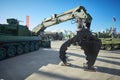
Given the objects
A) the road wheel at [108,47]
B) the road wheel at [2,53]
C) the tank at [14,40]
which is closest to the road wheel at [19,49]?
the tank at [14,40]

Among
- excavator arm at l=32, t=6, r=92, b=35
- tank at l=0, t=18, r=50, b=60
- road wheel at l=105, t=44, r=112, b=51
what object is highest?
excavator arm at l=32, t=6, r=92, b=35

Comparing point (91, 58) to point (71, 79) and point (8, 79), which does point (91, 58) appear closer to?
point (71, 79)

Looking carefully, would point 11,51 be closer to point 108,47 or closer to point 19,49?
point 19,49

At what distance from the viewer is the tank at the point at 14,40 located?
11477mm

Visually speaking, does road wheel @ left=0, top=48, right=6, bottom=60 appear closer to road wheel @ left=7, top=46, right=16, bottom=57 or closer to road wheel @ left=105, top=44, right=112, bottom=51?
road wheel @ left=7, top=46, right=16, bottom=57

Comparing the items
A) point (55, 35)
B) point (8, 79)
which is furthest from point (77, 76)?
point (55, 35)

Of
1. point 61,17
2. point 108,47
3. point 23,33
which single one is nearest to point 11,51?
point 23,33

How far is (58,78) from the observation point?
5.07 metres

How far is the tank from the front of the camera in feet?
37.7

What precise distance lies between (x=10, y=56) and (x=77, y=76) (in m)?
8.56

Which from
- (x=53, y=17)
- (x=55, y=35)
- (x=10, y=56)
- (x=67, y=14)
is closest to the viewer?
(x=10, y=56)

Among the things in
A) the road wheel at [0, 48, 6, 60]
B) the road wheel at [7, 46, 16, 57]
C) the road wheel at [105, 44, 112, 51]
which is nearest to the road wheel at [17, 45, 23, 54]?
the road wheel at [7, 46, 16, 57]

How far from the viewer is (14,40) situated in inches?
499

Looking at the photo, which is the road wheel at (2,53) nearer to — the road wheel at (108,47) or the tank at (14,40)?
the tank at (14,40)
